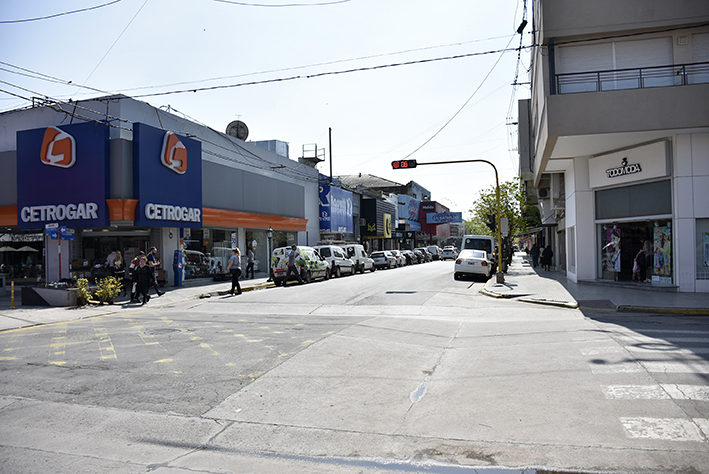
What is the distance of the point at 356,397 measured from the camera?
620cm

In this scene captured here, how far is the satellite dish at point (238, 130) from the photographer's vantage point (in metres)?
31.8

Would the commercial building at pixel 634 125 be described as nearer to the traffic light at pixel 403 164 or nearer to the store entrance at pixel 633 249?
the store entrance at pixel 633 249

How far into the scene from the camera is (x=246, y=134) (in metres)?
31.9

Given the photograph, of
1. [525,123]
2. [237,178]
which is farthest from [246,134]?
[525,123]

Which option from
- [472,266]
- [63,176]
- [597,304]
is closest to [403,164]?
[472,266]

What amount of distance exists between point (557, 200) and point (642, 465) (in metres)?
23.8

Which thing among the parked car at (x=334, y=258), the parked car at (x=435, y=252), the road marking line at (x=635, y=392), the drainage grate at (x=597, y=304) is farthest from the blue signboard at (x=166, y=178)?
the parked car at (x=435, y=252)

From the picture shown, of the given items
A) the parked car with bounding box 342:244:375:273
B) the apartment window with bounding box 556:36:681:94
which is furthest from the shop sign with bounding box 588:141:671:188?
the parked car with bounding box 342:244:375:273

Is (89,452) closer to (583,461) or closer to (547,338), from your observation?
(583,461)

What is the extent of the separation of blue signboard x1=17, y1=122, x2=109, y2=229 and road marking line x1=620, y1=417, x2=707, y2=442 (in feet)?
66.4

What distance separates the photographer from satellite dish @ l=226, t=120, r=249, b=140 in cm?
3184

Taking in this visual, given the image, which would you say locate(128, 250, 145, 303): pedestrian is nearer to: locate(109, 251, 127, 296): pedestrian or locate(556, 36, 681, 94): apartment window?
locate(109, 251, 127, 296): pedestrian

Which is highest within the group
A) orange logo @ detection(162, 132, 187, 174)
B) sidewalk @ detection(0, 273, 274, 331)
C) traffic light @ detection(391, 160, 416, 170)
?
orange logo @ detection(162, 132, 187, 174)

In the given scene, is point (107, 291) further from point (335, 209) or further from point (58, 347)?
point (335, 209)
